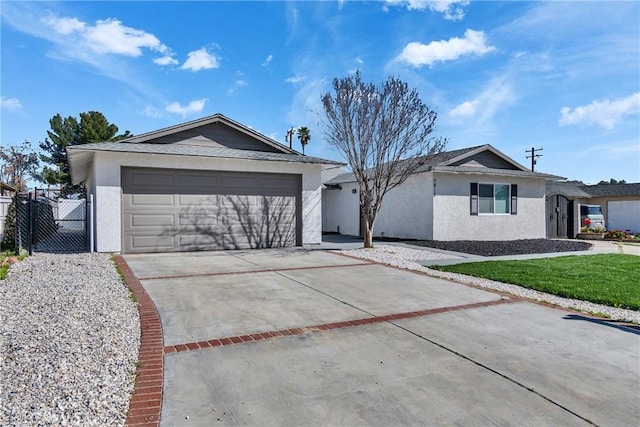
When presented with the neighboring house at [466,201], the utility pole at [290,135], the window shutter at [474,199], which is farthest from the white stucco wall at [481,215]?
the utility pole at [290,135]

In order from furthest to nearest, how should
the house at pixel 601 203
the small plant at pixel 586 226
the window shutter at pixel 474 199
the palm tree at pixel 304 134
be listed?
the palm tree at pixel 304 134 → the small plant at pixel 586 226 → the house at pixel 601 203 → the window shutter at pixel 474 199

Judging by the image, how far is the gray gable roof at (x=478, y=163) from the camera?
50.2 ft

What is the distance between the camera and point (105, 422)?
2537mm

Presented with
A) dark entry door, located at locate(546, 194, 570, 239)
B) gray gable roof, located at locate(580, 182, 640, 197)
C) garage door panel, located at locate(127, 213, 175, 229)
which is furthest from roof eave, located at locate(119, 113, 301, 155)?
gray gable roof, located at locate(580, 182, 640, 197)

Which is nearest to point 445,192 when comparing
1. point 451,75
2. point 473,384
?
point 451,75

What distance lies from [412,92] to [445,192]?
4.92m

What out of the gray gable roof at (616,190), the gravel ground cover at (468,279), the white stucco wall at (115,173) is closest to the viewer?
the gravel ground cover at (468,279)

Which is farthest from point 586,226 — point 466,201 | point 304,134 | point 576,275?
point 304,134

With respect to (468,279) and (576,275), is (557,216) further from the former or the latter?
(468,279)

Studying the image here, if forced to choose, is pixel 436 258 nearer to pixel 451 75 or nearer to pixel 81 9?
pixel 451 75

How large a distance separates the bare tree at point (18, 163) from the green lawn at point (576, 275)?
5060 cm

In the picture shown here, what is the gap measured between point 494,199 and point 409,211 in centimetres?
384

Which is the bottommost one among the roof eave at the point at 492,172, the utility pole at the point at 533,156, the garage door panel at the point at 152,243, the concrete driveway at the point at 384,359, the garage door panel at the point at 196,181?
the concrete driveway at the point at 384,359

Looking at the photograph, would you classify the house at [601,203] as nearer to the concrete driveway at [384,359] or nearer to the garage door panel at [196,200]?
the concrete driveway at [384,359]
